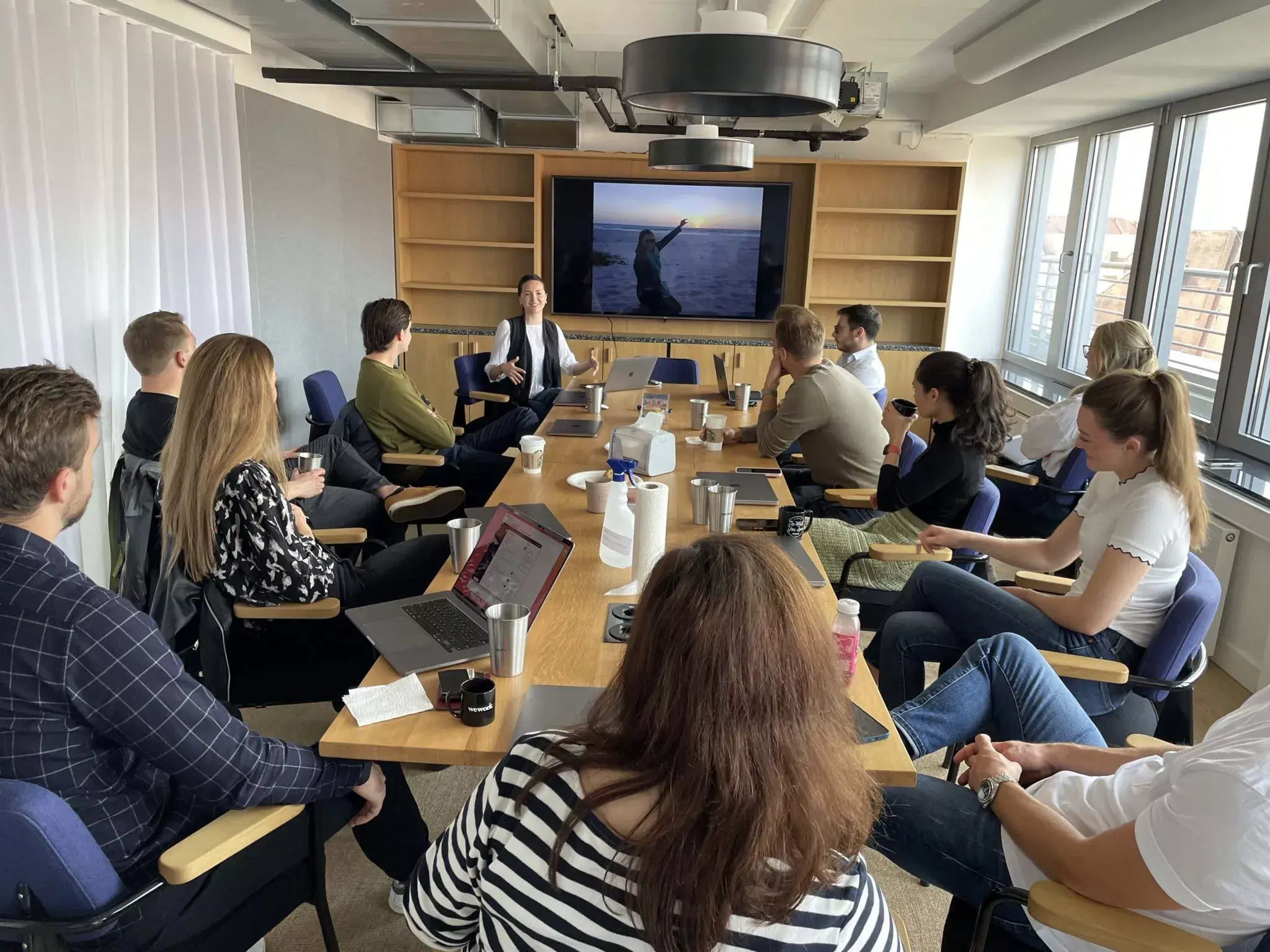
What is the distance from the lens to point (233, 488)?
2195mm

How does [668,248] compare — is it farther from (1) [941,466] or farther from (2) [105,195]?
→ (1) [941,466]

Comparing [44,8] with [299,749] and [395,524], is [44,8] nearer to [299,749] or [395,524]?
[395,524]

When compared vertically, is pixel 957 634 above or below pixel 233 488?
below

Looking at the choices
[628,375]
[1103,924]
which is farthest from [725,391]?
[1103,924]

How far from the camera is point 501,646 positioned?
5.61 feet

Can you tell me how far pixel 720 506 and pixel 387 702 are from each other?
1206 millimetres

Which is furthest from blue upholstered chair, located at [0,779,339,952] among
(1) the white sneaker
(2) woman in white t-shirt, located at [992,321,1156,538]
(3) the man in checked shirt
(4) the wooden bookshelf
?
(4) the wooden bookshelf

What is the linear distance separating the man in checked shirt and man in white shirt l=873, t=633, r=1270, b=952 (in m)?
1.10

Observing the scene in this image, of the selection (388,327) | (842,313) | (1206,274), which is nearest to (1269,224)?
(1206,274)

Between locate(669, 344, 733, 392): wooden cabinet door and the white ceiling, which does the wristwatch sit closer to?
the white ceiling

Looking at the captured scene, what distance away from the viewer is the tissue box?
3186 millimetres

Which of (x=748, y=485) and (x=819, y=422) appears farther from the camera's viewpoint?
(x=819, y=422)

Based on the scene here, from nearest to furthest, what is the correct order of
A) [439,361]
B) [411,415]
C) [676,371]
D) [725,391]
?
Result: [411,415], [725,391], [676,371], [439,361]

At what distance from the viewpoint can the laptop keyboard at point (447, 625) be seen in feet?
6.07
